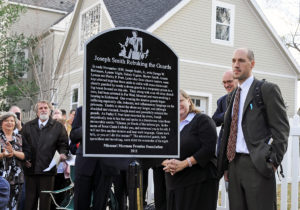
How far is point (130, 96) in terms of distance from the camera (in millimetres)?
3910

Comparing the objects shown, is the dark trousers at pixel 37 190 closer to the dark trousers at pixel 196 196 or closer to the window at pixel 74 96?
the dark trousers at pixel 196 196

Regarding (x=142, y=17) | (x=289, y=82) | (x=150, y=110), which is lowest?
(x=150, y=110)

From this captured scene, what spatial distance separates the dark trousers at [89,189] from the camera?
20.8ft

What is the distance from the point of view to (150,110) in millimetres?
4000

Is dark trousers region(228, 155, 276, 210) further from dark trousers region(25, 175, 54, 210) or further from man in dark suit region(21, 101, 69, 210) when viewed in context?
dark trousers region(25, 175, 54, 210)

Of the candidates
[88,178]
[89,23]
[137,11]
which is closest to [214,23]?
[137,11]

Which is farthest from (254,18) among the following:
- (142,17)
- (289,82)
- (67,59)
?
(67,59)

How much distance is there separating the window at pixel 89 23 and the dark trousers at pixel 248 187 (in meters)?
16.0

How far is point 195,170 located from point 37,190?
3.52 m

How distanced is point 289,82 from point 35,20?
53.2 ft

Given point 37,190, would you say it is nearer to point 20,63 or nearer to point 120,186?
point 120,186

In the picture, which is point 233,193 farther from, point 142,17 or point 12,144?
point 142,17

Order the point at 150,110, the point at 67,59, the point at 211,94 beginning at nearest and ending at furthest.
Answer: the point at 150,110
the point at 211,94
the point at 67,59

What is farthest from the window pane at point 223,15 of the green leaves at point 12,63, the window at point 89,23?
the green leaves at point 12,63
